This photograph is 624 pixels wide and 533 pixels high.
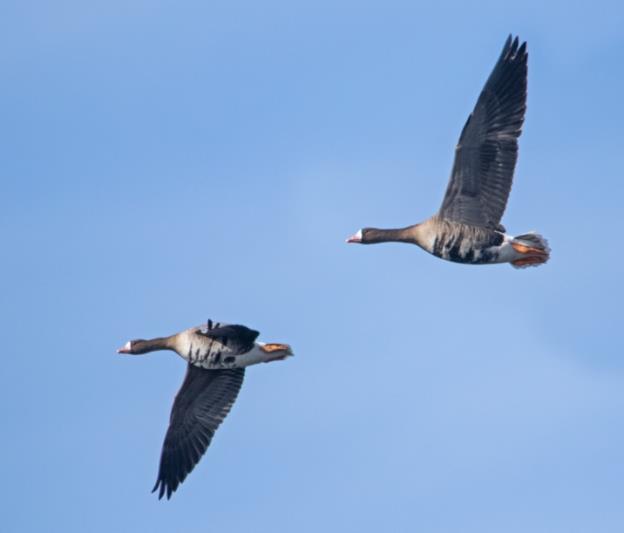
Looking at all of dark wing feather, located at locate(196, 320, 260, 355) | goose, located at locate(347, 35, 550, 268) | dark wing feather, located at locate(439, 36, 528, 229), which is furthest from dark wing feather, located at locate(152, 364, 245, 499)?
dark wing feather, located at locate(439, 36, 528, 229)

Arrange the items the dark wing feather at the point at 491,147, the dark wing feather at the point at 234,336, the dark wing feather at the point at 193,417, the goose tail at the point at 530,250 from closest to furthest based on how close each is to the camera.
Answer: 1. the dark wing feather at the point at 234,336
2. the dark wing feather at the point at 491,147
3. the goose tail at the point at 530,250
4. the dark wing feather at the point at 193,417

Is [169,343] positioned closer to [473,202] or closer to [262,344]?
[262,344]

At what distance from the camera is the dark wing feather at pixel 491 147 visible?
29.4 m

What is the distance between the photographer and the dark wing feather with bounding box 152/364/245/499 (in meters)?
31.6

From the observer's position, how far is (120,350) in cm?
3266

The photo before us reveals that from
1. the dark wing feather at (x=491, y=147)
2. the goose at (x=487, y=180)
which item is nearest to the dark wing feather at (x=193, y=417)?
the goose at (x=487, y=180)

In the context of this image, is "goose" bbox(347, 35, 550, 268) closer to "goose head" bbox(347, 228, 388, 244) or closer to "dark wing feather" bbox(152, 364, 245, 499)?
"goose head" bbox(347, 228, 388, 244)

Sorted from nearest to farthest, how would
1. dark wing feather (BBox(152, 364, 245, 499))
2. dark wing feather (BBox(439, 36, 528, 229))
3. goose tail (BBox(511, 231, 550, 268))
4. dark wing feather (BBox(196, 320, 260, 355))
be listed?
dark wing feather (BBox(196, 320, 260, 355)) < dark wing feather (BBox(439, 36, 528, 229)) < goose tail (BBox(511, 231, 550, 268)) < dark wing feather (BBox(152, 364, 245, 499))

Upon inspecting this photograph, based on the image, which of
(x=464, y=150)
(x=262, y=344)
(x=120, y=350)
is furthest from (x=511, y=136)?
(x=120, y=350)

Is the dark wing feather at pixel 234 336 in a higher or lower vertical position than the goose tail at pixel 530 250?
lower

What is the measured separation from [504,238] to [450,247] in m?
0.96

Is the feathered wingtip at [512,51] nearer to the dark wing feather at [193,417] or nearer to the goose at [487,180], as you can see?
the goose at [487,180]

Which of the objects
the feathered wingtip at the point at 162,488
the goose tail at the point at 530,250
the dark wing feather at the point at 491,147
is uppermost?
the dark wing feather at the point at 491,147

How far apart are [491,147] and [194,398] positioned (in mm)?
6969
